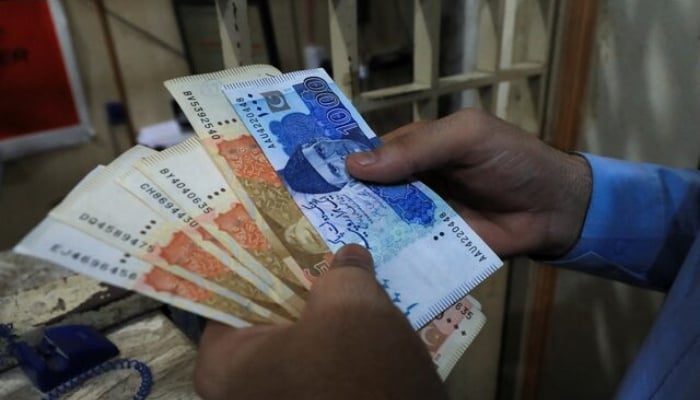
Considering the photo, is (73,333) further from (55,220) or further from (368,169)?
(368,169)

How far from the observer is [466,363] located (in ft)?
3.86

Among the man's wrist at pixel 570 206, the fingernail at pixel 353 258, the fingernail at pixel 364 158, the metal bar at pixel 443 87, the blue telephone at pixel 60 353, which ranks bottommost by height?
the blue telephone at pixel 60 353

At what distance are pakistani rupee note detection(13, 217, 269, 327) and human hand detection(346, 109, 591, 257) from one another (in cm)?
20

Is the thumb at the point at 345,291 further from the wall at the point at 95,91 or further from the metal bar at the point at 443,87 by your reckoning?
the wall at the point at 95,91

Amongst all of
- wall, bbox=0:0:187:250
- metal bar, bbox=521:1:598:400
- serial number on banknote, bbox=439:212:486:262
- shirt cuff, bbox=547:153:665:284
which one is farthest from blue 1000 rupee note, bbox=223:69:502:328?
wall, bbox=0:0:187:250

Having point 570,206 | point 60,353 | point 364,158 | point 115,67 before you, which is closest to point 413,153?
point 364,158

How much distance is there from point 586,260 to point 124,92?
3.83 feet

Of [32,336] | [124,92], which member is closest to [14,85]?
[124,92]

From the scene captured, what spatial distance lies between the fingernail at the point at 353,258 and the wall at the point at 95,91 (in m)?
1.09

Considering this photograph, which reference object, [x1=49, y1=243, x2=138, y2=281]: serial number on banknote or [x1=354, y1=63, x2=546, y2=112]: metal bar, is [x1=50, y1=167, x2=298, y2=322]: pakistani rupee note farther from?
[x1=354, y1=63, x2=546, y2=112]: metal bar

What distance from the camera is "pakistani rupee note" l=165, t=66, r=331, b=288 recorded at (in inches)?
19.6

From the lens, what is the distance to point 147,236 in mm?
438

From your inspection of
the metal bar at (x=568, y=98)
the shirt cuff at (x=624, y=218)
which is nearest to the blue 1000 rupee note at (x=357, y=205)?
the shirt cuff at (x=624, y=218)

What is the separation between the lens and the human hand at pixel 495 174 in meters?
0.56
